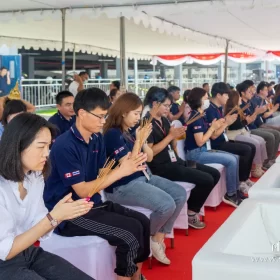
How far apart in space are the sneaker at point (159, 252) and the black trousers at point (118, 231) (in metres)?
0.49

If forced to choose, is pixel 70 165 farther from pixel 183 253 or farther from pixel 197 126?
pixel 197 126

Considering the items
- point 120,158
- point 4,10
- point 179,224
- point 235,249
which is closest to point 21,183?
point 235,249

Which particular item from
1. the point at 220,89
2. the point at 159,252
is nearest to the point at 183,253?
the point at 159,252

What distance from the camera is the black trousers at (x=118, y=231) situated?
2.03 meters

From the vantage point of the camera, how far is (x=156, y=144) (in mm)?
3049

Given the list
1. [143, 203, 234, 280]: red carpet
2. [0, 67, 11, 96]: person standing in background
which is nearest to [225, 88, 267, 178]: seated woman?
[143, 203, 234, 280]: red carpet

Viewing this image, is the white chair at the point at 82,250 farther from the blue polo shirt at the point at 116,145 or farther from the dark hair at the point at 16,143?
Answer: the dark hair at the point at 16,143

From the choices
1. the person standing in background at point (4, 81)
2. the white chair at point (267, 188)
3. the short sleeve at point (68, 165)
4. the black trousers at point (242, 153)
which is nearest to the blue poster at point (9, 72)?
the person standing in background at point (4, 81)

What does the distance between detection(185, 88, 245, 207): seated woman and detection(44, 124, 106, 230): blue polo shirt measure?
150 centimetres

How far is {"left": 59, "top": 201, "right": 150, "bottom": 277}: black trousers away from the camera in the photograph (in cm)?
203

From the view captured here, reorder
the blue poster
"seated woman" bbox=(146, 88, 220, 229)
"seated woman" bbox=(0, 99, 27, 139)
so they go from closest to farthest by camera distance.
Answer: "seated woman" bbox=(0, 99, 27, 139), "seated woman" bbox=(146, 88, 220, 229), the blue poster

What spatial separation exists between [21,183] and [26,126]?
0.72ft

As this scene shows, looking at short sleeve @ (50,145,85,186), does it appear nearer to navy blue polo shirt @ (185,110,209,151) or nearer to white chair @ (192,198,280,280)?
white chair @ (192,198,280,280)

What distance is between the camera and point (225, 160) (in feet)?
12.5
